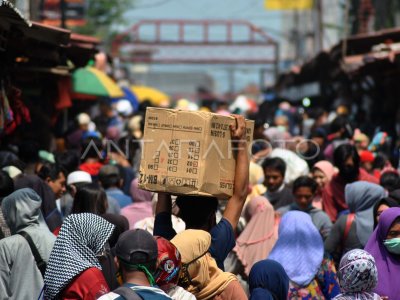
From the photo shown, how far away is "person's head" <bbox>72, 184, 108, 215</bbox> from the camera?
314 inches

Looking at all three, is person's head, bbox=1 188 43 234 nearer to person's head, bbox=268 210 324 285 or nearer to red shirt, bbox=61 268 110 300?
red shirt, bbox=61 268 110 300

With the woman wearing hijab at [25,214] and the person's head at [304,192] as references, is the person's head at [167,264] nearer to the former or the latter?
the woman wearing hijab at [25,214]

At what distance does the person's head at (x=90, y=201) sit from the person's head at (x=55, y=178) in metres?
1.91

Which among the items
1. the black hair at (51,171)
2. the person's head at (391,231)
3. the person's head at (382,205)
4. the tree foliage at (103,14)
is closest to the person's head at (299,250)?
the person's head at (382,205)

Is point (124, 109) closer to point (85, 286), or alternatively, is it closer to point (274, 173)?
point (274, 173)

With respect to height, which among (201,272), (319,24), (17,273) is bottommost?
(17,273)

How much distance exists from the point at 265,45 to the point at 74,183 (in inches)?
2281

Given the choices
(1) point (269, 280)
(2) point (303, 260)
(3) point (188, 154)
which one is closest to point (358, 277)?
(1) point (269, 280)

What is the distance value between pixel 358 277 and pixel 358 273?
22 millimetres

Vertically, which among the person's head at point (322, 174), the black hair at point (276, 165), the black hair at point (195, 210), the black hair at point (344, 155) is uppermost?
the black hair at point (195, 210)

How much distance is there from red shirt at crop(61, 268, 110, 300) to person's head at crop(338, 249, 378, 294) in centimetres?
128

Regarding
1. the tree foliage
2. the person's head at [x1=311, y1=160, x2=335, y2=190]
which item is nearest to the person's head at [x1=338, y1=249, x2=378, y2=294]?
the person's head at [x1=311, y1=160, x2=335, y2=190]

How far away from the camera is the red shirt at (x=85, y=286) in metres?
5.73

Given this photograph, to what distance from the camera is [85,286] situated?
575 cm
